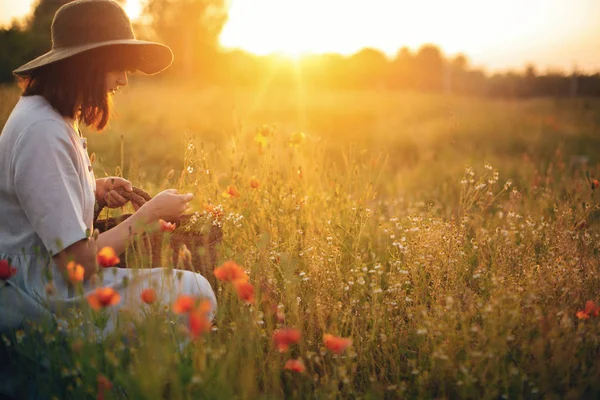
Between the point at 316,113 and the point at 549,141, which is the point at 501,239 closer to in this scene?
the point at 549,141

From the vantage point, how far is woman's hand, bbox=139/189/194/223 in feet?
→ 6.61

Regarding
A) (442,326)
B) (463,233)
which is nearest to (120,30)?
(442,326)

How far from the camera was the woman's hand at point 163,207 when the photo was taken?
79.3 inches

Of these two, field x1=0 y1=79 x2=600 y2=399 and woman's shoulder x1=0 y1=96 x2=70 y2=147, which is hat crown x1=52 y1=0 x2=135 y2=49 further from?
field x1=0 y1=79 x2=600 y2=399

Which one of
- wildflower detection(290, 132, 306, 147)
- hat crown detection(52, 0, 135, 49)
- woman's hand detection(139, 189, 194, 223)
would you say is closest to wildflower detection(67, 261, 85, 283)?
woman's hand detection(139, 189, 194, 223)

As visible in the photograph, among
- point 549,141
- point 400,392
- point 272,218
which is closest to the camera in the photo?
point 400,392

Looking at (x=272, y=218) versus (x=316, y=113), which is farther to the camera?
(x=316, y=113)

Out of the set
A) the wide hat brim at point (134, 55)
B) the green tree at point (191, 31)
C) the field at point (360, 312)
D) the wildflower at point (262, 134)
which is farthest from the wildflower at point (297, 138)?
the green tree at point (191, 31)

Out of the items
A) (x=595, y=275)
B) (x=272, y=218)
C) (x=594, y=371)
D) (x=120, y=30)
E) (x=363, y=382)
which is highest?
(x=120, y=30)

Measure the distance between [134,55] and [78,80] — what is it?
0.88 feet

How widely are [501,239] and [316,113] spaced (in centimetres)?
1092

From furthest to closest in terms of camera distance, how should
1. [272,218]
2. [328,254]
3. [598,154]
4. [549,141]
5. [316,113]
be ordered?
[316,113]
[549,141]
[598,154]
[272,218]
[328,254]

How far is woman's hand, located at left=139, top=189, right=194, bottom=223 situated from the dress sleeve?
10.2 inches

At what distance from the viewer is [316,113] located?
520 inches
